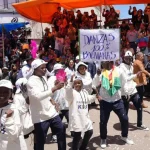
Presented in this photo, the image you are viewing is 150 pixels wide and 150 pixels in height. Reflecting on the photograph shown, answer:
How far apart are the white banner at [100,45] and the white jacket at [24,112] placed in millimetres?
1632

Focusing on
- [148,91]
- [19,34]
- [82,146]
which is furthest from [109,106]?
[19,34]

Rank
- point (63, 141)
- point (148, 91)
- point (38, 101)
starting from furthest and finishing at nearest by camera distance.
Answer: point (148, 91)
point (63, 141)
point (38, 101)

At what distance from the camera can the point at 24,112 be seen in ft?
16.1

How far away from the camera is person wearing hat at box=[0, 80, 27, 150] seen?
3.40m

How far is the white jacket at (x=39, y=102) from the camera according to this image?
15.4 feet

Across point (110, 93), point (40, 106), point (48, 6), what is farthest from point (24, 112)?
point (48, 6)

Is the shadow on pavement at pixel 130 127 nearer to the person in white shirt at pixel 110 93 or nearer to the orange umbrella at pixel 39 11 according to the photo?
the person in white shirt at pixel 110 93

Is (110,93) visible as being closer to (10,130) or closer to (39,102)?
(39,102)

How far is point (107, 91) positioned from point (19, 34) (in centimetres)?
1610

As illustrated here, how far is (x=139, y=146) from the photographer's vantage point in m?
6.08

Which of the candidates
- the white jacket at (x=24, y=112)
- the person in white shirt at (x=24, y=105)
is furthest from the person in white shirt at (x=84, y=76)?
the white jacket at (x=24, y=112)

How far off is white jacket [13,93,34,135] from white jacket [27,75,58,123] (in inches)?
3.4

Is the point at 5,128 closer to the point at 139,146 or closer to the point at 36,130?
the point at 36,130

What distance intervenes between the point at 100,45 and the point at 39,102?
1.94 meters
